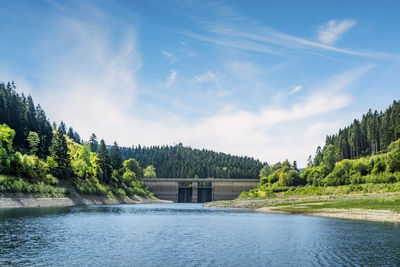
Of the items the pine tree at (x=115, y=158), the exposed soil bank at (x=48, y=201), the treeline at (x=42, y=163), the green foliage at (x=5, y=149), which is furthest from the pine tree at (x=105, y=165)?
the green foliage at (x=5, y=149)

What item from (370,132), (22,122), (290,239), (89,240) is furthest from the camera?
(370,132)

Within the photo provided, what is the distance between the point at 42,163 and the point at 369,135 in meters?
135

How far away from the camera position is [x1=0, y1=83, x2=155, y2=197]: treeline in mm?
86562

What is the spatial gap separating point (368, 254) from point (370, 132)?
137 meters

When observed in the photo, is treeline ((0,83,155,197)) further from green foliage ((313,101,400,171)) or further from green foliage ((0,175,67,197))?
green foliage ((313,101,400,171))

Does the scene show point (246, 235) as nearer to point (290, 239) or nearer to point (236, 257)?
point (290, 239)

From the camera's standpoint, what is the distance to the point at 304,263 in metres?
25.5

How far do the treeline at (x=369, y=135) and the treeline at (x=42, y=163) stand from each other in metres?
101

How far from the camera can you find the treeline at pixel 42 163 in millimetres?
86562

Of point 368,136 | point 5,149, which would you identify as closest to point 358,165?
point 368,136

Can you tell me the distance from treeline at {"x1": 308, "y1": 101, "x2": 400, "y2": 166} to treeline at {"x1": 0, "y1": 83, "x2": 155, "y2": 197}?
101181mm

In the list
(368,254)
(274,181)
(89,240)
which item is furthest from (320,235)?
(274,181)

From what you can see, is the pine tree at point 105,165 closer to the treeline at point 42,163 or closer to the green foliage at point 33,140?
the treeline at point 42,163

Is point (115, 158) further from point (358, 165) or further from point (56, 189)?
point (358, 165)
